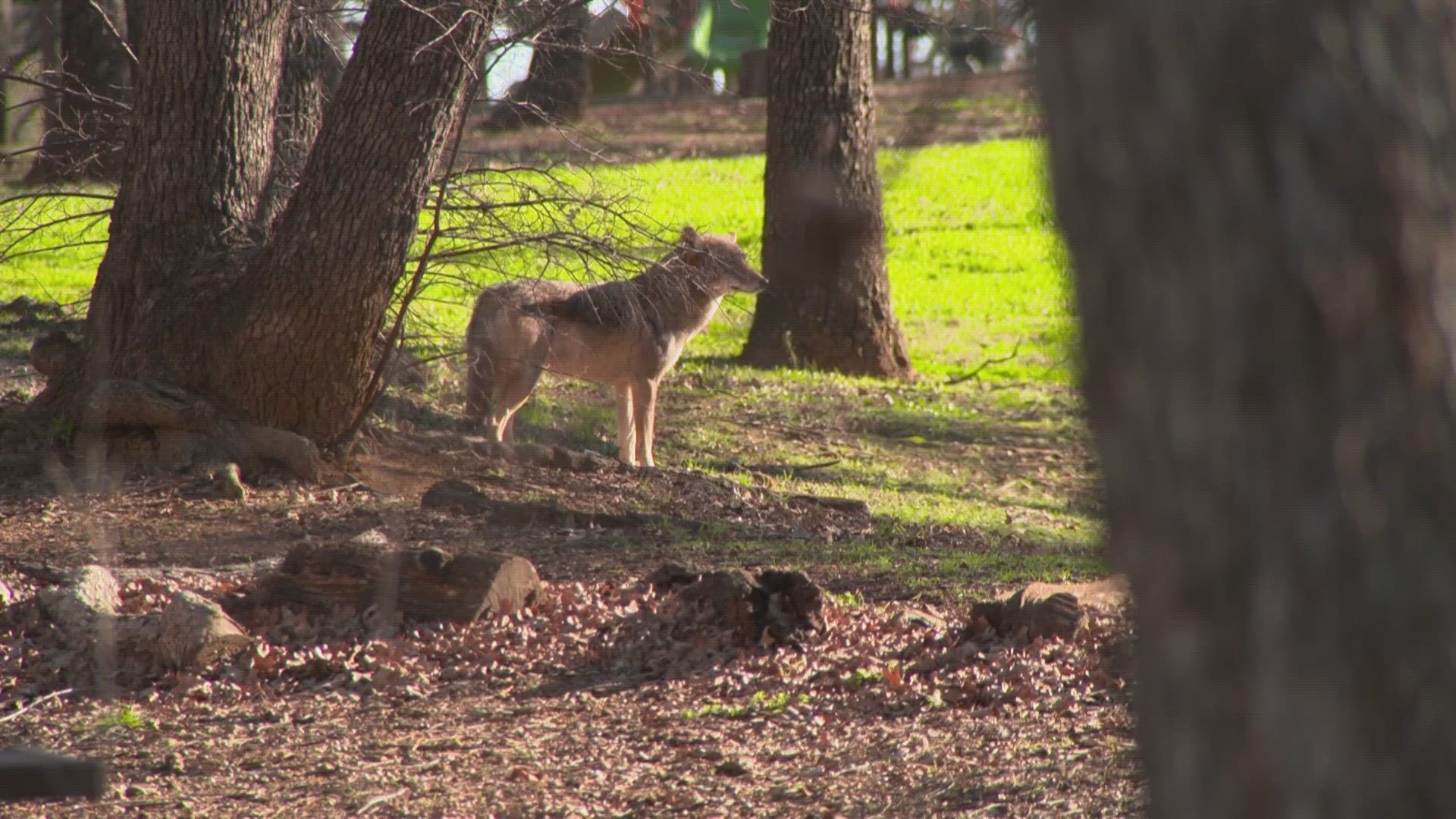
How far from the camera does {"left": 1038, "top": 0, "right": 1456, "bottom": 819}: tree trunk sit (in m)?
1.79

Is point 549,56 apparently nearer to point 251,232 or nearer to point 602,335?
point 251,232

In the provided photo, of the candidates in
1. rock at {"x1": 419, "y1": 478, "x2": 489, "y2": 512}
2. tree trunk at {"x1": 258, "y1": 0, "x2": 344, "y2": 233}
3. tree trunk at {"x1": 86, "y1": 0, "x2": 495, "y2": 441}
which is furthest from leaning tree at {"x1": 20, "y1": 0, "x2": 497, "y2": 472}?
rock at {"x1": 419, "y1": 478, "x2": 489, "y2": 512}

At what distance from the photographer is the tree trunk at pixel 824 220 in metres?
14.9

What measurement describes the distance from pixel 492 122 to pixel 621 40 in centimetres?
109

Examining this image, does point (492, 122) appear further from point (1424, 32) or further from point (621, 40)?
point (1424, 32)

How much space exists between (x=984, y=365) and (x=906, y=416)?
324 centimetres

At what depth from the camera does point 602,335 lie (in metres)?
12.0

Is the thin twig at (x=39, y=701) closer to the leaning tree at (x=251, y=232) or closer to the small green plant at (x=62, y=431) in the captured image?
the leaning tree at (x=251, y=232)

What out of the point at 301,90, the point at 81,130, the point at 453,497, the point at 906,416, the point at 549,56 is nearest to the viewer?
the point at 453,497

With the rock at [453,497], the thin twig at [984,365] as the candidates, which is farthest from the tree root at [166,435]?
the thin twig at [984,365]

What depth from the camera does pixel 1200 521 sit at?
1.89 m

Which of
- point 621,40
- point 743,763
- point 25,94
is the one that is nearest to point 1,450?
point 621,40

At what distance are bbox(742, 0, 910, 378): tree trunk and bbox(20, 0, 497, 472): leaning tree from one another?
6.17 m

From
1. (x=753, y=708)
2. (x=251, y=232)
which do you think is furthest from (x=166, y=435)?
(x=753, y=708)
